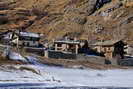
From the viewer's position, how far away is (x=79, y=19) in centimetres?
13262

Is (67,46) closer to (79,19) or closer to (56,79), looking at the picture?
(56,79)

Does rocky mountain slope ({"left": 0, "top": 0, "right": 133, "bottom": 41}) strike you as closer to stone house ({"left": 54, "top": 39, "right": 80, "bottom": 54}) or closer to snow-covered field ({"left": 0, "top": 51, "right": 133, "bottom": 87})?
stone house ({"left": 54, "top": 39, "right": 80, "bottom": 54})

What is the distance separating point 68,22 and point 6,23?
32.8 metres

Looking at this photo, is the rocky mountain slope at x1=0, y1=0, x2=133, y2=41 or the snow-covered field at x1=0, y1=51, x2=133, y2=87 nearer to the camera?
the snow-covered field at x1=0, y1=51, x2=133, y2=87

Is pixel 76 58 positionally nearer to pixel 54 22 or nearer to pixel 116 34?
pixel 116 34

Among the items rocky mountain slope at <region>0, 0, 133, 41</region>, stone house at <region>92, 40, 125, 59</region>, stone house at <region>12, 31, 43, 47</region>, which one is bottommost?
stone house at <region>92, 40, 125, 59</region>

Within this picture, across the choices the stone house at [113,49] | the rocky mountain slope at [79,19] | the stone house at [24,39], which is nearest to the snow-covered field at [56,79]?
the stone house at [113,49]

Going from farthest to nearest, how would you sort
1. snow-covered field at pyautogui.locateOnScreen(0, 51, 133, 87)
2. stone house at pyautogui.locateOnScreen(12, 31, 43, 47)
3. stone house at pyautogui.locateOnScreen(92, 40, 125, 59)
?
stone house at pyautogui.locateOnScreen(12, 31, 43, 47) → stone house at pyautogui.locateOnScreen(92, 40, 125, 59) → snow-covered field at pyautogui.locateOnScreen(0, 51, 133, 87)

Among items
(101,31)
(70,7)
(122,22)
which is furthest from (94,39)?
(70,7)

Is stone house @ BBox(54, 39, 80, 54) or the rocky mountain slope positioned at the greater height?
the rocky mountain slope

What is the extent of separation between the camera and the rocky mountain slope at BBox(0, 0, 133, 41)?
12094 centimetres

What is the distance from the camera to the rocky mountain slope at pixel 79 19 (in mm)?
120938

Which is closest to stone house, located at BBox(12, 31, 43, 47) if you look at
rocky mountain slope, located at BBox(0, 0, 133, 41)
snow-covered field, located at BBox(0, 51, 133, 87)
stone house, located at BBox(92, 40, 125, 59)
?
stone house, located at BBox(92, 40, 125, 59)

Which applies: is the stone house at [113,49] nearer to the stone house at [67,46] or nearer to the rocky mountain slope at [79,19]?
the stone house at [67,46]
